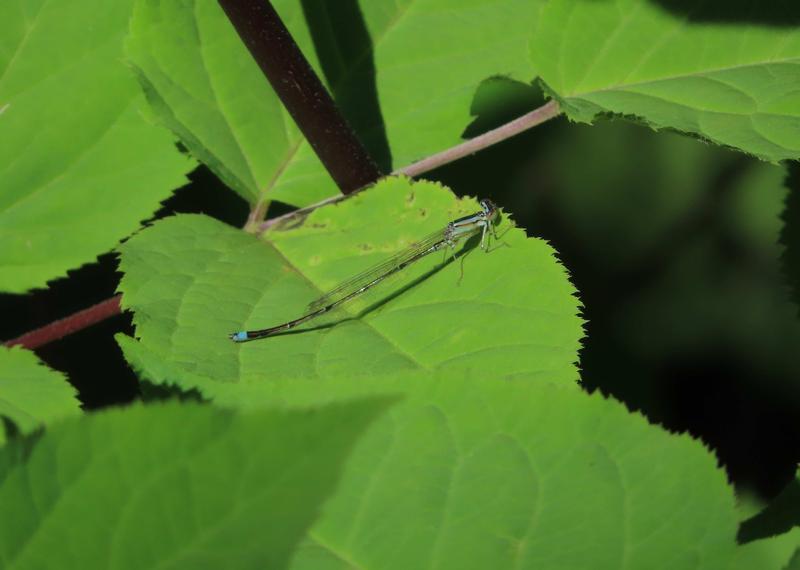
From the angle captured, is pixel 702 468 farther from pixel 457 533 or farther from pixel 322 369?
pixel 322 369

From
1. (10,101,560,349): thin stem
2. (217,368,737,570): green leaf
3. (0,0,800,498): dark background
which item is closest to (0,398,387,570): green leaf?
(217,368,737,570): green leaf

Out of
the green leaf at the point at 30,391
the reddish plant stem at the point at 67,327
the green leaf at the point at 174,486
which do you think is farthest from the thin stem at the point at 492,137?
the green leaf at the point at 174,486

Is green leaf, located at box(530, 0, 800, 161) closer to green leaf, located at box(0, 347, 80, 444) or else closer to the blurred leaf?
the blurred leaf

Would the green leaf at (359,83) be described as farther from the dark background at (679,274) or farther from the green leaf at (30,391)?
the dark background at (679,274)

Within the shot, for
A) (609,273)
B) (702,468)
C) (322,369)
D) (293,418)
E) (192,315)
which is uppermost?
(293,418)

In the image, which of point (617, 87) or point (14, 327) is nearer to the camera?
point (617, 87)

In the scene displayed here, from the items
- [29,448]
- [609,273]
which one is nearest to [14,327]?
[29,448]
